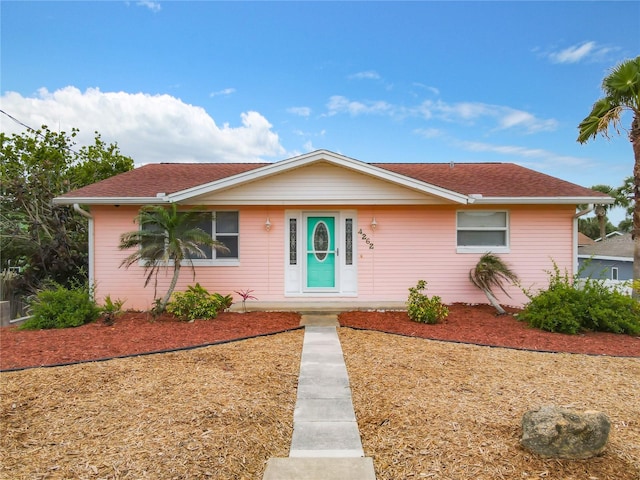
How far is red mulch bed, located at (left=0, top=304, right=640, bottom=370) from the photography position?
5.69 metres

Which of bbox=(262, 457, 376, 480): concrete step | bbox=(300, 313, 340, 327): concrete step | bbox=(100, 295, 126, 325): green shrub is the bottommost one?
bbox=(300, 313, 340, 327): concrete step

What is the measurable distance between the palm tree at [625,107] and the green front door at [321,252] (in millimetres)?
7419

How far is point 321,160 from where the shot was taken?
28.6 feet

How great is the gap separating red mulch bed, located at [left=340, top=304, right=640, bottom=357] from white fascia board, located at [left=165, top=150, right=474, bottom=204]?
9.01 feet

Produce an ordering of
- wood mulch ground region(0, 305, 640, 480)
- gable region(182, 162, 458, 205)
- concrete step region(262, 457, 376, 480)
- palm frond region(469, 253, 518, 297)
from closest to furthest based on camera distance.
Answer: concrete step region(262, 457, 376, 480), wood mulch ground region(0, 305, 640, 480), palm frond region(469, 253, 518, 297), gable region(182, 162, 458, 205)

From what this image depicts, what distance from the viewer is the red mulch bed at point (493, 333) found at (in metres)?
6.07

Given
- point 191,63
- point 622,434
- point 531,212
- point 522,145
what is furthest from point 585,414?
point 522,145

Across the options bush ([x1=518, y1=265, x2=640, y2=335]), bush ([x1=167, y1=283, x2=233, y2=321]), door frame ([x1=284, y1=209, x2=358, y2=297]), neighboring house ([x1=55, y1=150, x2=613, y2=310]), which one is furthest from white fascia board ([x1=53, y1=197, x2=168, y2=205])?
bush ([x1=518, y1=265, x2=640, y2=335])

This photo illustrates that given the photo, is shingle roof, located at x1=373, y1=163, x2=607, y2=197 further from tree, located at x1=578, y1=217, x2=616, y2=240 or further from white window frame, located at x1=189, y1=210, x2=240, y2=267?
tree, located at x1=578, y1=217, x2=616, y2=240

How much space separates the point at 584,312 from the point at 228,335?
6.66 m

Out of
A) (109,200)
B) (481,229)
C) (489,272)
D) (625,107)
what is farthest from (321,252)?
(625,107)

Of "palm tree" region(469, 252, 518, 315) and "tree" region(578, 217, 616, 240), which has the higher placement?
"tree" region(578, 217, 616, 240)

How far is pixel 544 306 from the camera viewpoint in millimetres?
7207

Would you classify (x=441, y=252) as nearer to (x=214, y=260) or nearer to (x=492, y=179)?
(x=492, y=179)
